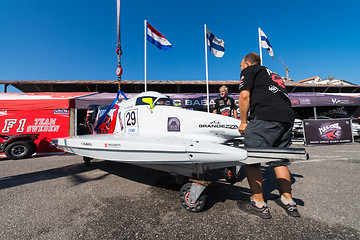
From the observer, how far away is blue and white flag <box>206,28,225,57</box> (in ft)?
29.1

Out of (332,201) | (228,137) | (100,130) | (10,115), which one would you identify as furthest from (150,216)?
(10,115)

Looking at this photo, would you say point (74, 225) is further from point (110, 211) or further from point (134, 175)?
point (134, 175)

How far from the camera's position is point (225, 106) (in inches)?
160

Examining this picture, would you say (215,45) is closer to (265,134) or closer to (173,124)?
(173,124)

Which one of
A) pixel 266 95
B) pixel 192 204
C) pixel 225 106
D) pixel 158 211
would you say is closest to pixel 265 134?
pixel 266 95

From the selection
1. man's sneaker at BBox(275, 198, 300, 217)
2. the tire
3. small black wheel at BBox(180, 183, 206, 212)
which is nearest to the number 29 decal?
small black wheel at BBox(180, 183, 206, 212)

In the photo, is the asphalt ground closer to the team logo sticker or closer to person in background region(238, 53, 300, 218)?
person in background region(238, 53, 300, 218)

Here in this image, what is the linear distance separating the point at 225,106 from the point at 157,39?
6.47m

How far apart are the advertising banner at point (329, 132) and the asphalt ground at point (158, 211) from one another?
513cm

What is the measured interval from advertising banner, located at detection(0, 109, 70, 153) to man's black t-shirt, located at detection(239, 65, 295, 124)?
8379mm

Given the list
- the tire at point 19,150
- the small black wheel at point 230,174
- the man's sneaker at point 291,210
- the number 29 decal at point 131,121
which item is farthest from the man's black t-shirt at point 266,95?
the tire at point 19,150

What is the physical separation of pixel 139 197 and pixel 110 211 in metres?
0.46

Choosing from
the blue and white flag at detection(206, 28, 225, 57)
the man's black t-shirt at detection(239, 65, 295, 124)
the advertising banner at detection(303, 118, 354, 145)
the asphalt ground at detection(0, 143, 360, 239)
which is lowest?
the asphalt ground at detection(0, 143, 360, 239)

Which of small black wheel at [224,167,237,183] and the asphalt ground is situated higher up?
small black wheel at [224,167,237,183]
